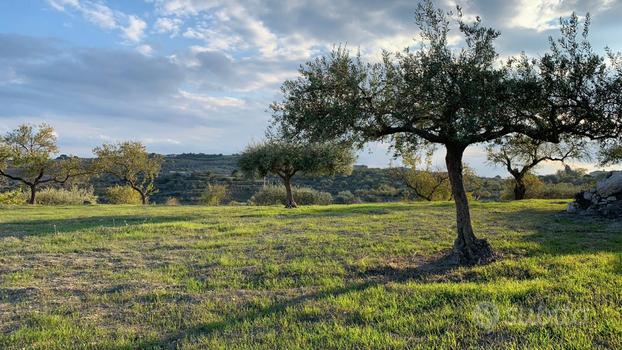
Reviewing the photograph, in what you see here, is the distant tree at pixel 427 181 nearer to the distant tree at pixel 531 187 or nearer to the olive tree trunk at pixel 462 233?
the distant tree at pixel 531 187

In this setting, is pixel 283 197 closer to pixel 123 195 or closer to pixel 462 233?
pixel 123 195

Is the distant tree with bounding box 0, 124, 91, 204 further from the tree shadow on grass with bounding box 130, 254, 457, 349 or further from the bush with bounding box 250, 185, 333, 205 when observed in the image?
the tree shadow on grass with bounding box 130, 254, 457, 349

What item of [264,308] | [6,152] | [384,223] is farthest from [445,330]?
[6,152]

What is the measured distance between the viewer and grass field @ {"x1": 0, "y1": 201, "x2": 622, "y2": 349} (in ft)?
19.6

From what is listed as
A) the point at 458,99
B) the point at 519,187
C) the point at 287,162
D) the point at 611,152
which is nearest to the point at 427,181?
the point at 519,187

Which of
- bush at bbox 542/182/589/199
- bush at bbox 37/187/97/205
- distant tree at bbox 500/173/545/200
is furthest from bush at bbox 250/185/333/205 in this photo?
bush at bbox 542/182/589/199

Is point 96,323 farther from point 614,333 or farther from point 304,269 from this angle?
point 614,333

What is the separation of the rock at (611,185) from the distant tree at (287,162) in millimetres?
16424

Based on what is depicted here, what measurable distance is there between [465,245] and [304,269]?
4192 mm

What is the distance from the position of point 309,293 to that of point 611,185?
19878mm

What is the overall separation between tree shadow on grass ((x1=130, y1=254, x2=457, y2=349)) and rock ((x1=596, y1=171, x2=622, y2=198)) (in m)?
14.7

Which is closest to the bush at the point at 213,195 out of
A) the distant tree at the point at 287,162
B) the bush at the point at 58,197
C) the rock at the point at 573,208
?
the bush at the point at 58,197

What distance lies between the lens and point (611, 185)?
21594mm

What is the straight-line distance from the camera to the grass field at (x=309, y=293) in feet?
19.6
